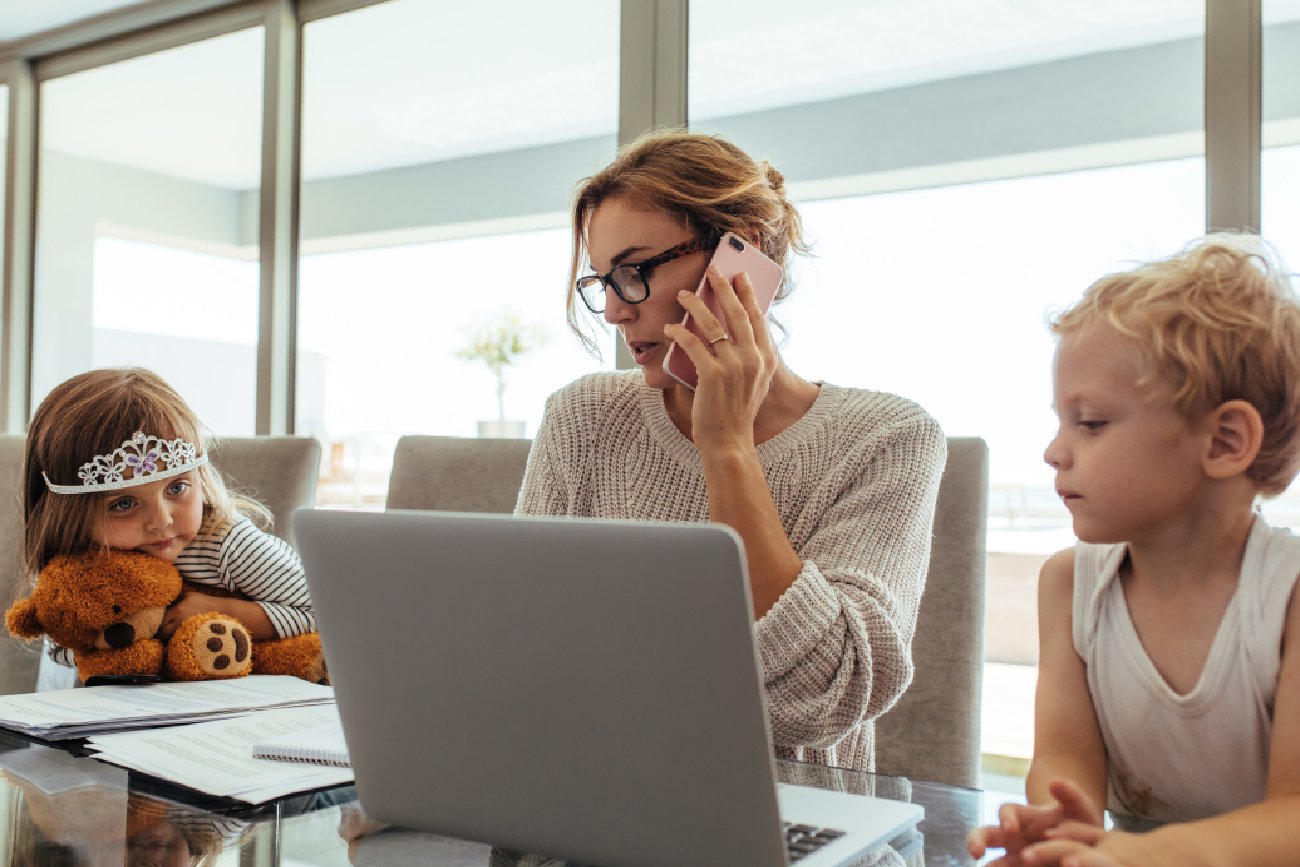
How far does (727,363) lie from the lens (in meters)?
1.26

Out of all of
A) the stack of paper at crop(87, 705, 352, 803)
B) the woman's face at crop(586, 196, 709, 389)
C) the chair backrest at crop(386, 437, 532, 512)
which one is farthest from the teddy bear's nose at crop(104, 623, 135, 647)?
the woman's face at crop(586, 196, 709, 389)

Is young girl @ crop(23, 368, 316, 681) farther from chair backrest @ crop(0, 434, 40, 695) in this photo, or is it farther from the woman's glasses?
the woman's glasses

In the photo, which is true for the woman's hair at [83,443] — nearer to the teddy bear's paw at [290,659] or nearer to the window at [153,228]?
the teddy bear's paw at [290,659]

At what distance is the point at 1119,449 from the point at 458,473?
1.17 meters

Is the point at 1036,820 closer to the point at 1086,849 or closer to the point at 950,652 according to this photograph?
the point at 1086,849

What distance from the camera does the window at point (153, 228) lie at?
4223 millimetres

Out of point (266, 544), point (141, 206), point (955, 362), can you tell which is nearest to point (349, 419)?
point (141, 206)

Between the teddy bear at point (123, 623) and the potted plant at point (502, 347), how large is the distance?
2.28 metres

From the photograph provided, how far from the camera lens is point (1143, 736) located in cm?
81

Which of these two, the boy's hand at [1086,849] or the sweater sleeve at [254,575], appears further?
the sweater sleeve at [254,575]

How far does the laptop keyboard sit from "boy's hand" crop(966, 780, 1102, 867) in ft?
0.35

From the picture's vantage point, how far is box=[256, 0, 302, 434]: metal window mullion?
3.63 m

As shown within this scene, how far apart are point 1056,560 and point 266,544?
1.02 meters

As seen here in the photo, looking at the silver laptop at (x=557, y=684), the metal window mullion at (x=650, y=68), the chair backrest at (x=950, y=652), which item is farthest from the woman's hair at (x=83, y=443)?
the metal window mullion at (x=650, y=68)
